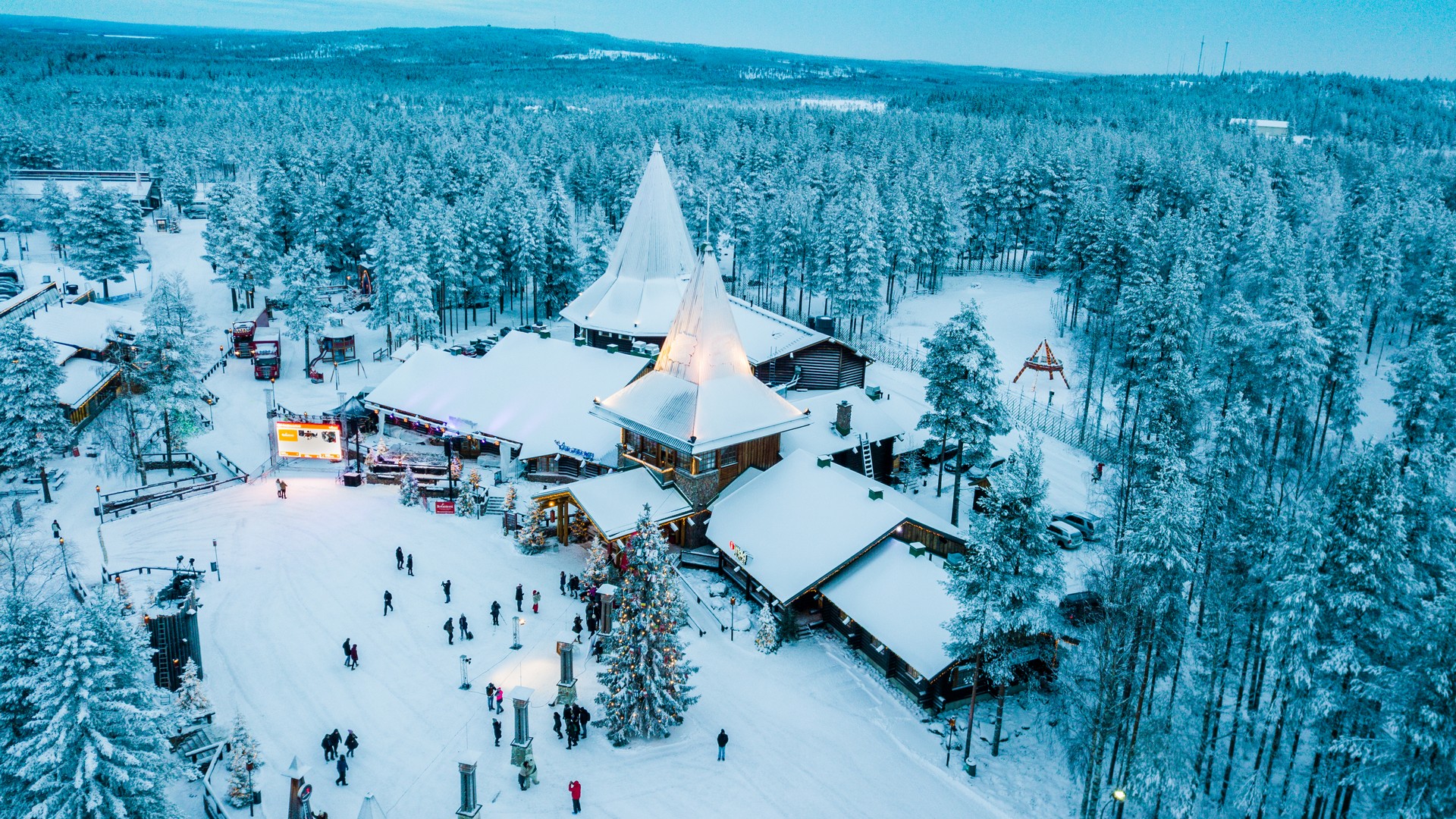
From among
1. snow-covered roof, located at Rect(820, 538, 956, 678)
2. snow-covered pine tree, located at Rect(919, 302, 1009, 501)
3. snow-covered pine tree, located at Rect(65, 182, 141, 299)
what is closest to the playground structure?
snow-covered pine tree, located at Rect(919, 302, 1009, 501)

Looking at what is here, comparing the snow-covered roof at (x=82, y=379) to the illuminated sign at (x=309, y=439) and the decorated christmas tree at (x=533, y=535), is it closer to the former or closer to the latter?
the illuminated sign at (x=309, y=439)

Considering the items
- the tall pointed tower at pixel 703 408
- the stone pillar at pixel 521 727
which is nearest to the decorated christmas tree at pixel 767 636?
the tall pointed tower at pixel 703 408

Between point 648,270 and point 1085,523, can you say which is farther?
point 648,270

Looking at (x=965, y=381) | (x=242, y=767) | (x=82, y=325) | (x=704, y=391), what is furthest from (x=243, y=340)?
(x=965, y=381)

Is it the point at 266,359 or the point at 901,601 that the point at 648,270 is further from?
the point at 901,601

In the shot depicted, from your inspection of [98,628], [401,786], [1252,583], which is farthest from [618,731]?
[1252,583]

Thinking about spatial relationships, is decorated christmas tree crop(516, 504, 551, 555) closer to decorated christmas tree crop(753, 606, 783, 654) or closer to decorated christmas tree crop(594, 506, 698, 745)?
decorated christmas tree crop(753, 606, 783, 654)

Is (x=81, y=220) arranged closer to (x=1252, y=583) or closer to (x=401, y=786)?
(x=401, y=786)
